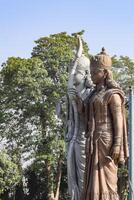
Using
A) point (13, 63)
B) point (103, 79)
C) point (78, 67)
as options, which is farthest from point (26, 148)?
point (103, 79)

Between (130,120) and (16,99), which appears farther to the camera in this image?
(16,99)

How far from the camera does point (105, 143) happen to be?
5180 mm

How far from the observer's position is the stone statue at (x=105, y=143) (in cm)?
514

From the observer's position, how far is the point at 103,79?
210 inches

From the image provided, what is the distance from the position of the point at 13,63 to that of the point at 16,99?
4.13ft

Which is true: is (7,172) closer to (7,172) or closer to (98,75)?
(7,172)

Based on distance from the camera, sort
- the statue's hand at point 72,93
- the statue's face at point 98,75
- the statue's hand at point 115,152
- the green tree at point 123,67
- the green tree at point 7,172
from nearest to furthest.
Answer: the statue's hand at point 115,152, the statue's face at point 98,75, the statue's hand at point 72,93, the green tree at point 7,172, the green tree at point 123,67

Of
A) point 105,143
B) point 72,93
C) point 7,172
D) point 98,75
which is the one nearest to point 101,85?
point 98,75

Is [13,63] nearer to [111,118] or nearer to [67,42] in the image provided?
[67,42]

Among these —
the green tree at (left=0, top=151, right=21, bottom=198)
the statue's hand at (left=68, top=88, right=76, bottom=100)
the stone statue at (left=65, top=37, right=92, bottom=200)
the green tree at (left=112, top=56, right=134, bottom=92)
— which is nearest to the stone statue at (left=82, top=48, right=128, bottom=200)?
the stone statue at (left=65, top=37, right=92, bottom=200)

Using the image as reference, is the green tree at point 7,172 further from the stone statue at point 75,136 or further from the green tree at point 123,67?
the stone statue at point 75,136

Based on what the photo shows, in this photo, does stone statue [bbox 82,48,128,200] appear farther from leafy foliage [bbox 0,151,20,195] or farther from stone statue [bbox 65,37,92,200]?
leafy foliage [bbox 0,151,20,195]

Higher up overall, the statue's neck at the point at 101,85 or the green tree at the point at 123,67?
the green tree at the point at 123,67

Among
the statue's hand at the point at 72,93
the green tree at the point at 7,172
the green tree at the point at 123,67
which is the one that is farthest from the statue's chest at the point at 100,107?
the green tree at the point at 123,67
